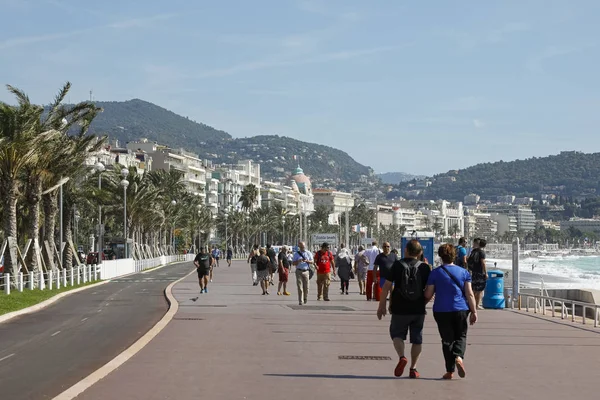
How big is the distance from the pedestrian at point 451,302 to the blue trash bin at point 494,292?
46.7 ft

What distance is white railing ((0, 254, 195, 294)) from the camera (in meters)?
32.6

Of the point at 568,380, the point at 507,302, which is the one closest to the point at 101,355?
the point at 568,380

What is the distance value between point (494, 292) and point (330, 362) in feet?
44.7

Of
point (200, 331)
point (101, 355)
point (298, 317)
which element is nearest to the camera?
point (101, 355)

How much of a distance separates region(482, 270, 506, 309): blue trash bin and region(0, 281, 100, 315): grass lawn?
1126cm

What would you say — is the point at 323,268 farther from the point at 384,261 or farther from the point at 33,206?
the point at 33,206

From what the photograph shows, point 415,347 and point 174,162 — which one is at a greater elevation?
point 174,162

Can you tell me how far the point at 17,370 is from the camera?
1294 centimetres

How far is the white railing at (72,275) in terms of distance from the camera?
32.6 m

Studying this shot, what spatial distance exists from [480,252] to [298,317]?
4424 millimetres

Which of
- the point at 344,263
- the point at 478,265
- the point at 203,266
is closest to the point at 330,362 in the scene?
the point at 478,265

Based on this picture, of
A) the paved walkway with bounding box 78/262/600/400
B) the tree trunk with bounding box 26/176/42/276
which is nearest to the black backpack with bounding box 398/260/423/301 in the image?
the paved walkway with bounding box 78/262/600/400

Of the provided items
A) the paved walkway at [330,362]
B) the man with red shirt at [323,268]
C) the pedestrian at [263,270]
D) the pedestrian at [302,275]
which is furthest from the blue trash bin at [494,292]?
the pedestrian at [263,270]

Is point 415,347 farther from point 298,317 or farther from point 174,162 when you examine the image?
point 174,162
